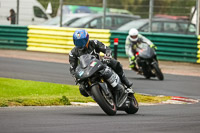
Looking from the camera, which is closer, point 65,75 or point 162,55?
point 65,75

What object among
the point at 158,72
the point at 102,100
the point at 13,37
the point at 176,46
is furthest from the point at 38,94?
the point at 13,37

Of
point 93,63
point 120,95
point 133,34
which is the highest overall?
point 93,63

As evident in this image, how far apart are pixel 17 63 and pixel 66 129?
43.5ft

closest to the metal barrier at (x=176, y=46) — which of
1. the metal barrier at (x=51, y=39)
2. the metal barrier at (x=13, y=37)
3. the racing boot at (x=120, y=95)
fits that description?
the metal barrier at (x=51, y=39)

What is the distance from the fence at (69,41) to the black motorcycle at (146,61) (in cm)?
450

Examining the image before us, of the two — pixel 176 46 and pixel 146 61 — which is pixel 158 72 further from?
pixel 176 46

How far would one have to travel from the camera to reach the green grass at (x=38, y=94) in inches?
426

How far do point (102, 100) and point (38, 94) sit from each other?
4076 millimetres

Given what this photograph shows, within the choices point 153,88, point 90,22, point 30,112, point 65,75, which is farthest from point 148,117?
point 90,22

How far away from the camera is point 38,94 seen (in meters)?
12.6

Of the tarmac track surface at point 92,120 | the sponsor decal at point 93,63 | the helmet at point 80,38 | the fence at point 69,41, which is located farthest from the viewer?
the fence at point 69,41

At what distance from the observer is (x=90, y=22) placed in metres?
24.1

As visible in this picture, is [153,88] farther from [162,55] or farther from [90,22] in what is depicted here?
[90,22]

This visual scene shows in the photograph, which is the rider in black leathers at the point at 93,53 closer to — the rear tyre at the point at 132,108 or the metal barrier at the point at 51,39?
the rear tyre at the point at 132,108
